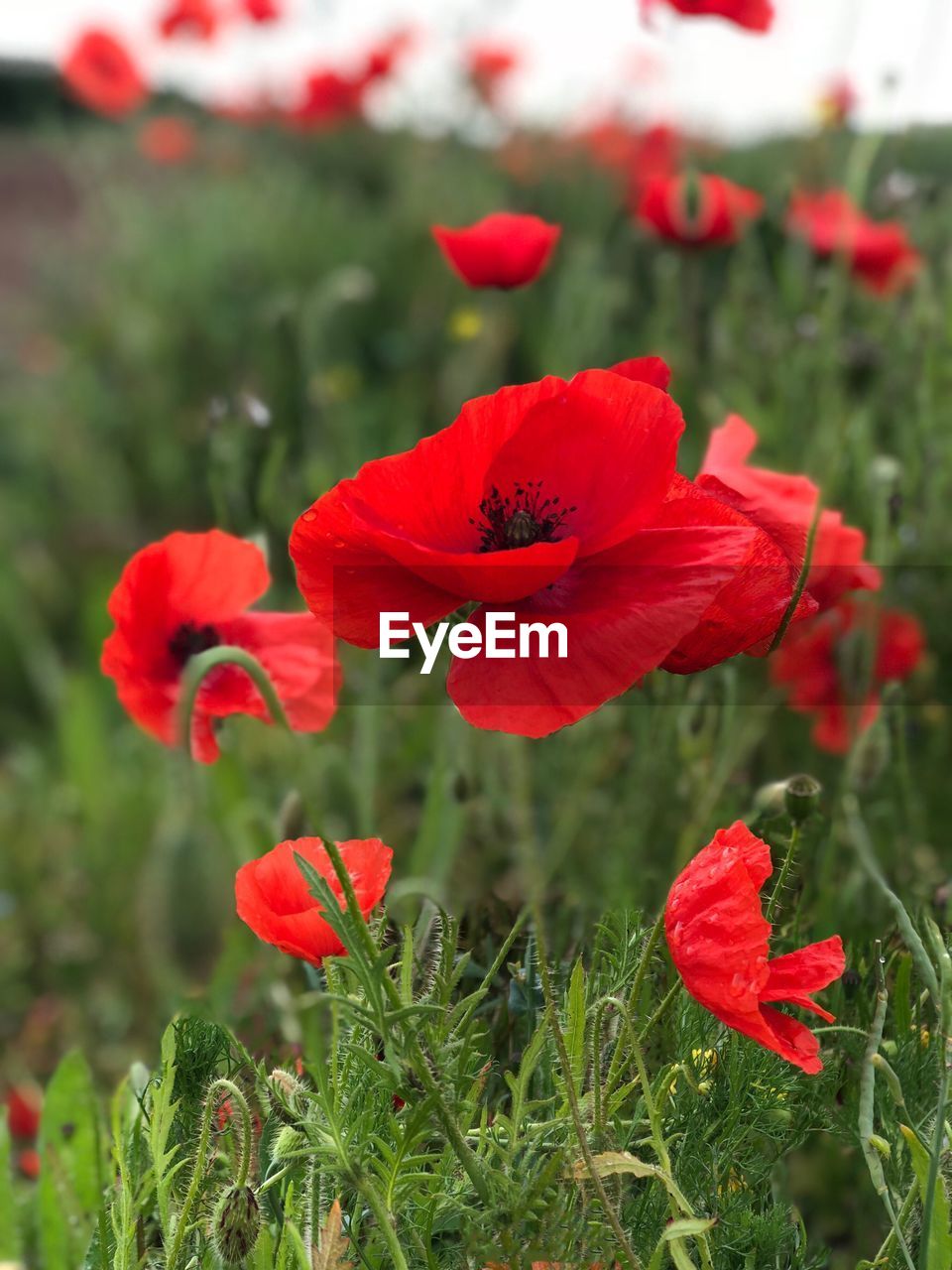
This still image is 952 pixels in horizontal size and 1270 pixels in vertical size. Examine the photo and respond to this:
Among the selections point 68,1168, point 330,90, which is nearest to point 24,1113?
point 68,1168

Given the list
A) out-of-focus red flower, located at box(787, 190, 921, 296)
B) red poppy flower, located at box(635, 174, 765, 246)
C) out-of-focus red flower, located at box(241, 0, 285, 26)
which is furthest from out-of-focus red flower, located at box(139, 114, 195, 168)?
red poppy flower, located at box(635, 174, 765, 246)

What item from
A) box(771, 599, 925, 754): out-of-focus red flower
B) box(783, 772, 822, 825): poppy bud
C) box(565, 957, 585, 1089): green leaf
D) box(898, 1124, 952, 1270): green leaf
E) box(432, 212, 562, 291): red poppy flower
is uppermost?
box(432, 212, 562, 291): red poppy flower

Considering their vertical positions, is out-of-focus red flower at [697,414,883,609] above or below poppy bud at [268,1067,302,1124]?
above

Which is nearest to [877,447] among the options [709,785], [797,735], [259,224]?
[797,735]

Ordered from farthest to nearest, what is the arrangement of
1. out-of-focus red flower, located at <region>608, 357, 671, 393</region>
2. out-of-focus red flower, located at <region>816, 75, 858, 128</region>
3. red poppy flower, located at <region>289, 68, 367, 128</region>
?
1. red poppy flower, located at <region>289, 68, 367, 128</region>
2. out-of-focus red flower, located at <region>816, 75, 858, 128</region>
3. out-of-focus red flower, located at <region>608, 357, 671, 393</region>

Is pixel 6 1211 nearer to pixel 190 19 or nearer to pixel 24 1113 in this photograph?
pixel 24 1113

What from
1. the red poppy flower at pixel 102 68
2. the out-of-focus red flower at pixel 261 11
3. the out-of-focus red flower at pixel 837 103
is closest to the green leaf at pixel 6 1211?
the out-of-focus red flower at pixel 837 103

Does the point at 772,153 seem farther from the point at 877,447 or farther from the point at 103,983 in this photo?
the point at 103,983

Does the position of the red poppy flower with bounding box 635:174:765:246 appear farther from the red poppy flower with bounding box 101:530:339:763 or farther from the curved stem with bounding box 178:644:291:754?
the curved stem with bounding box 178:644:291:754
